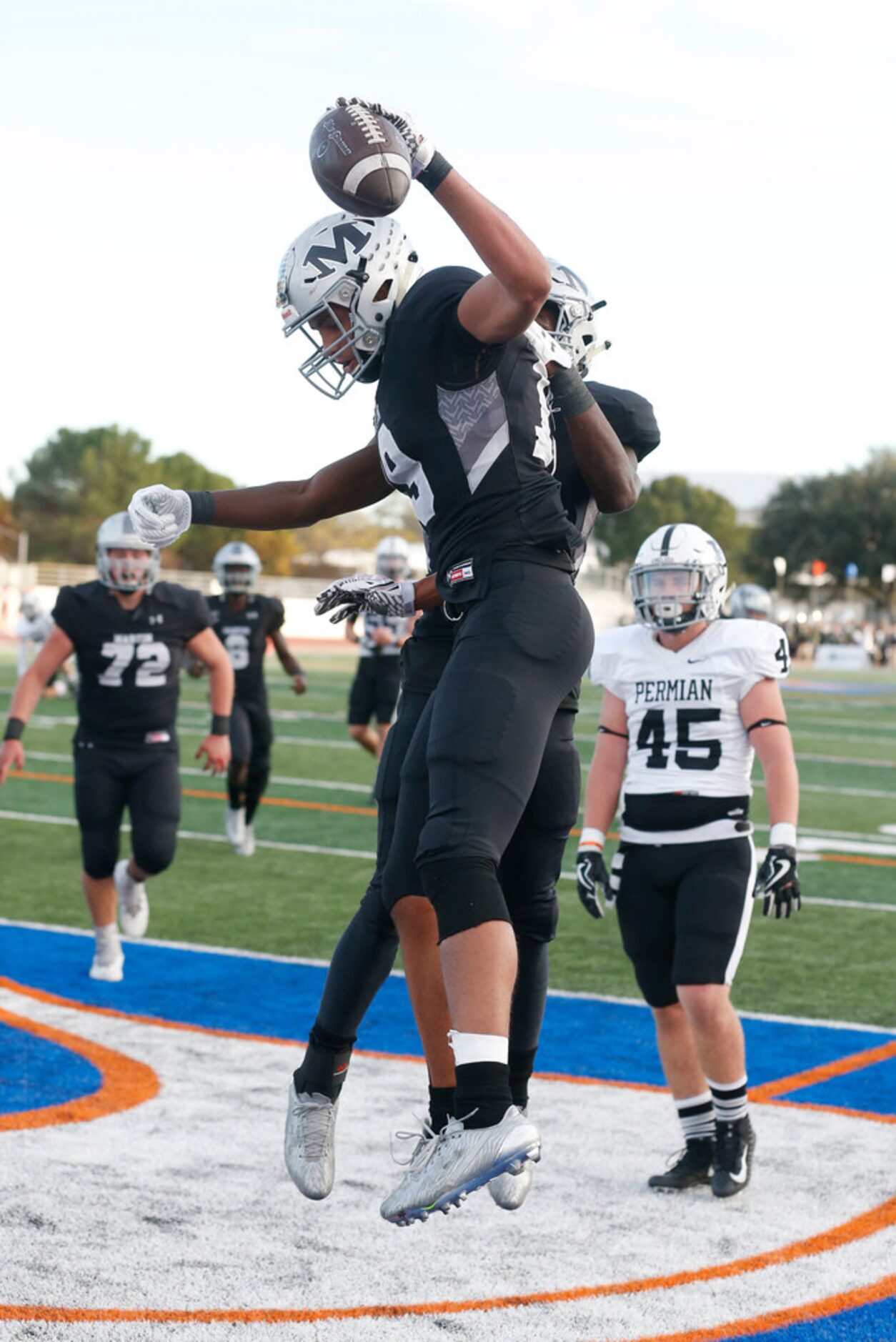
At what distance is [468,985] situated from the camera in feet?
10.5

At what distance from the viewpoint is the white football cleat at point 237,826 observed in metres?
11.4

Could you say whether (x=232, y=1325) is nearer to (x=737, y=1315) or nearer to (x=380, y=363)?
(x=737, y=1315)

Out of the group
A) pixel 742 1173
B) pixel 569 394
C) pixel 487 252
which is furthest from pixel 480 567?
pixel 742 1173

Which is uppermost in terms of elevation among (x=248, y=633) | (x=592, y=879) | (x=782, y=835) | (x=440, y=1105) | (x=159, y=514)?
(x=159, y=514)

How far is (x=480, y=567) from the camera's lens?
3.49m

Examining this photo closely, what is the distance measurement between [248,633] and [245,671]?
14.7 inches

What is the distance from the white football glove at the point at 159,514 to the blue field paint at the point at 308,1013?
2.97 meters

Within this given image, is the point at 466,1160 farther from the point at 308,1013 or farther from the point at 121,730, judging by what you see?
the point at 121,730

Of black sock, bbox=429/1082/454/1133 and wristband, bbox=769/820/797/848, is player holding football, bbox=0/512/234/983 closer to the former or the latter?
wristband, bbox=769/820/797/848

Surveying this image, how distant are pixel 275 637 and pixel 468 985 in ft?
29.6

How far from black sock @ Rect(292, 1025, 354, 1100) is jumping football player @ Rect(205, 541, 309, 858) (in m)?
7.11

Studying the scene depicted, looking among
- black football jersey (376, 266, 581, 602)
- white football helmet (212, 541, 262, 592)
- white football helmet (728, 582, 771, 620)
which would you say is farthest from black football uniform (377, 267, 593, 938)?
white football helmet (728, 582, 771, 620)

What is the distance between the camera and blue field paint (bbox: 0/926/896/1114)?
20.2 ft

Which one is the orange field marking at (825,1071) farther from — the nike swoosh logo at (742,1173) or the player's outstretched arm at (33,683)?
the player's outstretched arm at (33,683)
